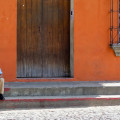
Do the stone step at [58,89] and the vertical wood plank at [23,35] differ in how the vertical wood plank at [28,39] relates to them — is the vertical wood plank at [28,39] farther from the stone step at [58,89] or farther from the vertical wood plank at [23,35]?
the stone step at [58,89]


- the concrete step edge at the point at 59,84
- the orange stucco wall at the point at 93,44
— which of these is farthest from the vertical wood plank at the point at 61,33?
the concrete step edge at the point at 59,84

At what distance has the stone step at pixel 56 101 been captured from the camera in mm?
7484

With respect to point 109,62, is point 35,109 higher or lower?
lower

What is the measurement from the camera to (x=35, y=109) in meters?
7.42

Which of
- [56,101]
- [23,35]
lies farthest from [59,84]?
[23,35]

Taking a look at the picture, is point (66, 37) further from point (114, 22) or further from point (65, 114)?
point (65, 114)

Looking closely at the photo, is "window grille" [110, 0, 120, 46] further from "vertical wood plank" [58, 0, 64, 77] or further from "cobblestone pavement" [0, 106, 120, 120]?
"cobblestone pavement" [0, 106, 120, 120]

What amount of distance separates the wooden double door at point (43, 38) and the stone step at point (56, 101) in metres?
1.78

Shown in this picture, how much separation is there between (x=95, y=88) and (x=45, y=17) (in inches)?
106

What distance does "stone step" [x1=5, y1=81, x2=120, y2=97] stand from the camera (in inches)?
314

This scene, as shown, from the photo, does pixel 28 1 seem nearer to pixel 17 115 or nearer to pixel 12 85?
pixel 12 85

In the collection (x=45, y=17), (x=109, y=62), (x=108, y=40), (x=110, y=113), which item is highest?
(x=45, y=17)

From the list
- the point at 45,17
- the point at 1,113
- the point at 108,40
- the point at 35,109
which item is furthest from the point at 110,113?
the point at 45,17

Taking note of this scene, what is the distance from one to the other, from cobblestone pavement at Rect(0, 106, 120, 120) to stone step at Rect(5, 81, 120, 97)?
0.77 meters
